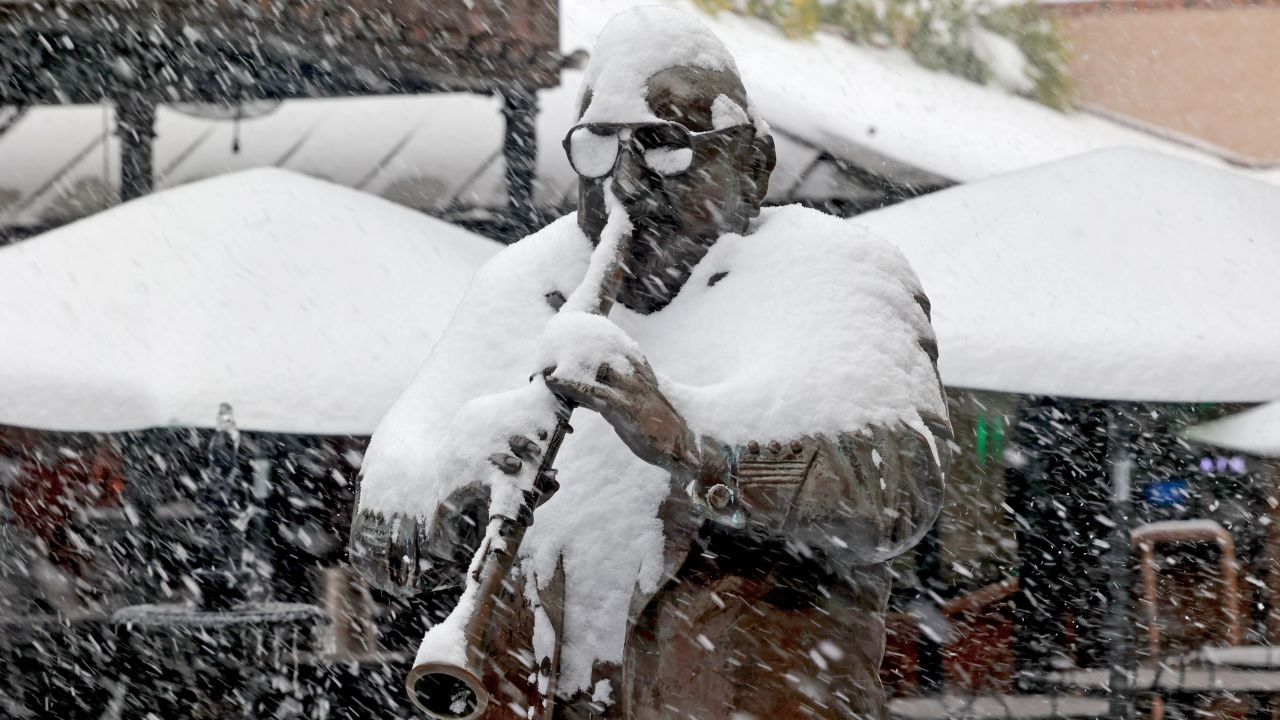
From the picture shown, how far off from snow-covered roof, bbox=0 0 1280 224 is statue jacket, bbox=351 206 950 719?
729 cm

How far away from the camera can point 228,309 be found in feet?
22.3

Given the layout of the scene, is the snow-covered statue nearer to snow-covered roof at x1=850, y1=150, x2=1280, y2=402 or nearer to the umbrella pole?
snow-covered roof at x1=850, y1=150, x2=1280, y2=402

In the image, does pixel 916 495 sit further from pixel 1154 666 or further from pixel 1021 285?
pixel 1154 666

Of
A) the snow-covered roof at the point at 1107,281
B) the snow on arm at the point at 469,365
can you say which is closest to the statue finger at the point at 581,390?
the snow on arm at the point at 469,365

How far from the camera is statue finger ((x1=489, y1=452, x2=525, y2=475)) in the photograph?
1.84 meters

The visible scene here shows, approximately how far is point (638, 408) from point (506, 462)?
18cm

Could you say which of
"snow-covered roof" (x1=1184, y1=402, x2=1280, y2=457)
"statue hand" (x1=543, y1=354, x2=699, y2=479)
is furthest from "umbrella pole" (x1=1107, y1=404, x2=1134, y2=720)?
"statue hand" (x1=543, y1=354, x2=699, y2=479)

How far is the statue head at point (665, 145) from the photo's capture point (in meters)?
2.14

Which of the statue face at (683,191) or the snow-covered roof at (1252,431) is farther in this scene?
the snow-covered roof at (1252,431)

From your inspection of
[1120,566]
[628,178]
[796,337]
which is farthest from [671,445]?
[1120,566]

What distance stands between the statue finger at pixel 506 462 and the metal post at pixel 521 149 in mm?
7297

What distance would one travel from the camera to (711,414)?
6.24 ft

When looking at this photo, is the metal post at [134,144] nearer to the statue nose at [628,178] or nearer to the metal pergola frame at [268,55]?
the metal pergola frame at [268,55]


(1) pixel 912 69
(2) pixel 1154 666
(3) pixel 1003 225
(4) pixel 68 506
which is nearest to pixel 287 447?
(4) pixel 68 506
